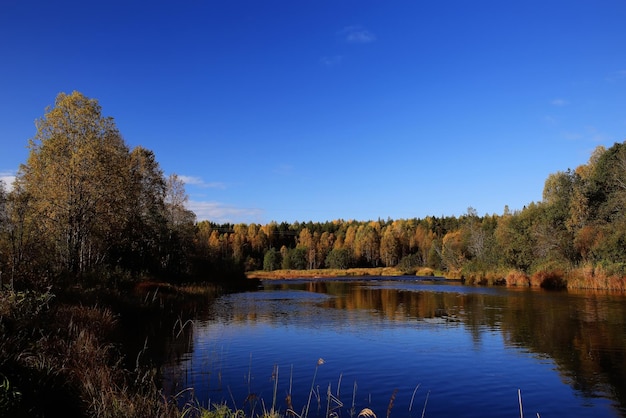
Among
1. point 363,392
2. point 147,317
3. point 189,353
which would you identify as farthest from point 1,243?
point 363,392

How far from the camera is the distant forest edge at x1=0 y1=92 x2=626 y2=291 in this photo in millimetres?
26408

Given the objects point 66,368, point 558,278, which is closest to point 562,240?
point 558,278

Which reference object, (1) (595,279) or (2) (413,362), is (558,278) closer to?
(1) (595,279)

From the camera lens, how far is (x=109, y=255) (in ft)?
128

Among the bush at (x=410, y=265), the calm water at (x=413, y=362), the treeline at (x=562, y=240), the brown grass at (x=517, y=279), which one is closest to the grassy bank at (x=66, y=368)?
the calm water at (x=413, y=362)

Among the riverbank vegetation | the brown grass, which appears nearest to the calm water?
the riverbank vegetation

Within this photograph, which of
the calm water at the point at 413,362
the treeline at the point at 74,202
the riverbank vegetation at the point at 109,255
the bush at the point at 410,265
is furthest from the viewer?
the bush at the point at 410,265

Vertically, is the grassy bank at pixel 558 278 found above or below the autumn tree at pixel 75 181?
below

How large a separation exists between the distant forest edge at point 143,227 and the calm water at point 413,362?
8.39m

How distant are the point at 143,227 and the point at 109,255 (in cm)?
461

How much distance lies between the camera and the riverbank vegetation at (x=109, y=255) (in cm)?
1056

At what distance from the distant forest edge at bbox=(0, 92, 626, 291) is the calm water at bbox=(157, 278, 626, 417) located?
330 inches

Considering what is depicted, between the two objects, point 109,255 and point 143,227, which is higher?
point 143,227

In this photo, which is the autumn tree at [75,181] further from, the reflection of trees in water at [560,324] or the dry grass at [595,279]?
the dry grass at [595,279]
